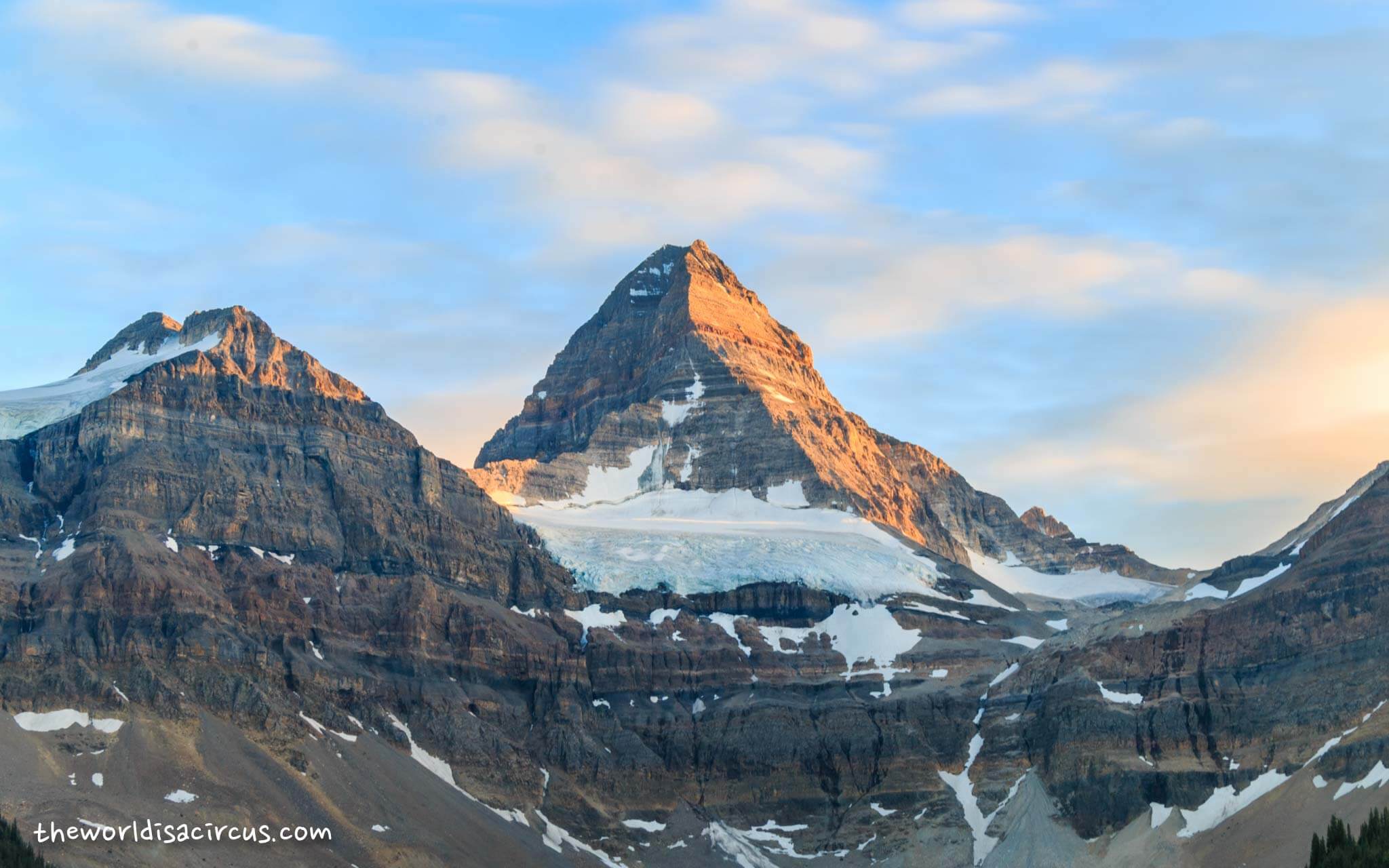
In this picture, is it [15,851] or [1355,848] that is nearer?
[1355,848]

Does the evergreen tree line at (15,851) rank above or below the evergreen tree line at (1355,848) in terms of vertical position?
above

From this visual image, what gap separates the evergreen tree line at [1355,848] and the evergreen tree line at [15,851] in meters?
93.0

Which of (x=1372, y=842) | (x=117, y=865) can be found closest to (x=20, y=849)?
(x=117, y=865)

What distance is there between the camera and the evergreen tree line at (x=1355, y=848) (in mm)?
160000

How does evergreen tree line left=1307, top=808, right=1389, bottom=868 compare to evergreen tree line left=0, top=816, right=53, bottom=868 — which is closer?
evergreen tree line left=1307, top=808, right=1389, bottom=868

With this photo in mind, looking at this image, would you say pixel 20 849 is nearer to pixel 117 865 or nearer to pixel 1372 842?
pixel 117 865

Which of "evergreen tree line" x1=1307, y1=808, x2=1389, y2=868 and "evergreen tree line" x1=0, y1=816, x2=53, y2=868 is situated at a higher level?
"evergreen tree line" x1=0, y1=816, x2=53, y2=868

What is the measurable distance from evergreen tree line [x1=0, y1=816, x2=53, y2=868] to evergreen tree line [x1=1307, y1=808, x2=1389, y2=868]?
9304 centimetres

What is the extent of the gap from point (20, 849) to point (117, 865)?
14142mm

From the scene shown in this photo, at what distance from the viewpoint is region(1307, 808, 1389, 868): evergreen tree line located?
525 ft

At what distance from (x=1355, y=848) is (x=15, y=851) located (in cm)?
9741

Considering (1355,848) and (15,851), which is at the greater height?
(15,851)

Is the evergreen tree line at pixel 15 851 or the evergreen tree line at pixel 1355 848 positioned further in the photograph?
the evergreen tree line at pixel 15 851

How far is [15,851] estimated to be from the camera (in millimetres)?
184000
